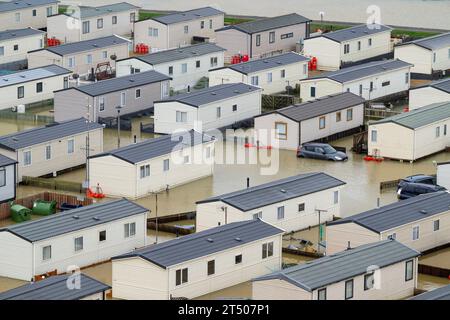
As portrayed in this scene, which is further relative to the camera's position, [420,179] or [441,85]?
[441,85]

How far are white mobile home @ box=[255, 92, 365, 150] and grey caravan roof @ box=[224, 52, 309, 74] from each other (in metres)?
5.06

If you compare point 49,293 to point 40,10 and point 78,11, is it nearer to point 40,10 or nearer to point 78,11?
point 78,11

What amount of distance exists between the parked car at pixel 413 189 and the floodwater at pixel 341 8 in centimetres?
2795

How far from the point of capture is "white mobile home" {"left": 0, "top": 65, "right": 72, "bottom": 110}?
48.0 meters

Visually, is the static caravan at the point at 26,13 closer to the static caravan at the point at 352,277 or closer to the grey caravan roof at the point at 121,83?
the grey caravan roof at the point at 121,83

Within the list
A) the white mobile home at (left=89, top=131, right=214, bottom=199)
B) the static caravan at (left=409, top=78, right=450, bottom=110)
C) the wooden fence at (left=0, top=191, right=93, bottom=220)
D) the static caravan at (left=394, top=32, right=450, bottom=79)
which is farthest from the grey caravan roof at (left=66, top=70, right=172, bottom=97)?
the static caravan at (left=394, top=32, right=450, bottom=79)

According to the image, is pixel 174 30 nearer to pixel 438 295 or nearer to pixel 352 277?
pixel 352 277

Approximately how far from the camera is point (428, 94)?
46.9m

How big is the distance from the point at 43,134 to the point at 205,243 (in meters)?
11.1

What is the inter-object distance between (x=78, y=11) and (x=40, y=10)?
14.1 ft

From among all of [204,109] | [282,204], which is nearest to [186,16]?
[204,109]

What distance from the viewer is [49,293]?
87.1ft

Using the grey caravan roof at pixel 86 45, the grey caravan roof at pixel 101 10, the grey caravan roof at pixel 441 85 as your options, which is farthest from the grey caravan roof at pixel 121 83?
the grey caravan roof at pixel 101 10

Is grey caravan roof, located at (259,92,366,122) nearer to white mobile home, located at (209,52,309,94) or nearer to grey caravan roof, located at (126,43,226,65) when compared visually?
white mobile home, located at (209,52,309,94)
